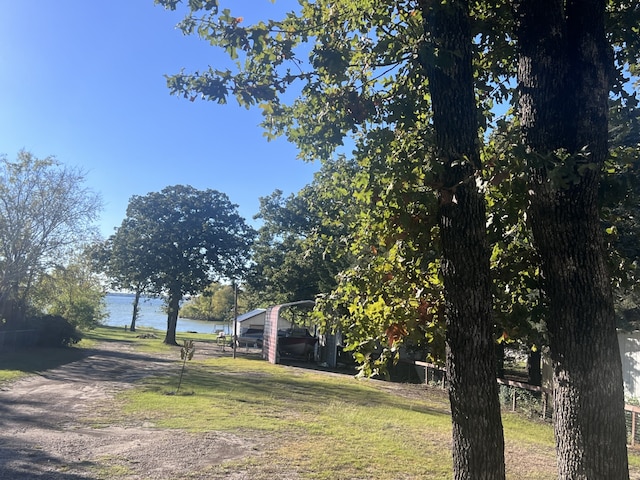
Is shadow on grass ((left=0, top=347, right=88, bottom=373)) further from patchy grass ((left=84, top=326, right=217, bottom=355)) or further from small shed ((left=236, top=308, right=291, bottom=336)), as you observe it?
small shed ((left=236, top=308, right=291, bottom=336))

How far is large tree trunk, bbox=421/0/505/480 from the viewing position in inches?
135

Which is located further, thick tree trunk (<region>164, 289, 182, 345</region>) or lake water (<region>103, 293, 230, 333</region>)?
lake water (<region>103, 293, 230, 333</region>)

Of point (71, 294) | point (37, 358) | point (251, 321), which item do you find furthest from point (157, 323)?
point (37, 358)

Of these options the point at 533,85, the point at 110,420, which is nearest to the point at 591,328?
the point at 533,85

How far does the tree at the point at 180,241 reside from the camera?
118ft

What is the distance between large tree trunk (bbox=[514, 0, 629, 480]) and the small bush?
82.8 feet

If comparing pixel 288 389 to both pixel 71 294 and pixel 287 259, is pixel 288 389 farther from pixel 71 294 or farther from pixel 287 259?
pixel 71 294

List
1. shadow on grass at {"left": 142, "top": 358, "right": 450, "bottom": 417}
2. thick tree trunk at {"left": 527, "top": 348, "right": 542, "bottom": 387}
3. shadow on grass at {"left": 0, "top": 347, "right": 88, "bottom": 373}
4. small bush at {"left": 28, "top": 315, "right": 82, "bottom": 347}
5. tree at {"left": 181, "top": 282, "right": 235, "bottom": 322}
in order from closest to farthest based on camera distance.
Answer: shadow on grass at {"left": 142, "top": 358, "right": 450, "bottom": 417}
shadow on grass at {"left": 0, "top": 347, "right": 88, "bottom": 373}
thick tree trunk at {"left": 527, "top": 348, "right": 542, "bottom": 387}
small bush at {"left": 28, "top": 315, "right": 82, "bottom": 347}
tree at {"left": 181, "top": 282, "right": 235, "bottom": 322}

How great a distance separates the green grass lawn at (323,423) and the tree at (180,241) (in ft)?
57.9

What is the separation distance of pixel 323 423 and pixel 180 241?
1134 inches

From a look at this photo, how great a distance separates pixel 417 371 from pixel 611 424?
19141mm

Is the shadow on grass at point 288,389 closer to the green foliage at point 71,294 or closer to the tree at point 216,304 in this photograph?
the green foliage at point 71,294

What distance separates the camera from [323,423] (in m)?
10.3

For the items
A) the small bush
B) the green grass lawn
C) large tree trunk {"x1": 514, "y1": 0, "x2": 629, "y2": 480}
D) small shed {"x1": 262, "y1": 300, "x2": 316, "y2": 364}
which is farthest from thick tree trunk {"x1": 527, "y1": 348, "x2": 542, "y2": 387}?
the small bush
